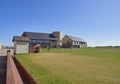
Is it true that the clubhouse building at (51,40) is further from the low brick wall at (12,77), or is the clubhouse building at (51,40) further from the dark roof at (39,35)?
the low brick wall at (12,77)

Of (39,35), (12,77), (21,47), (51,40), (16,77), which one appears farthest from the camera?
(51,40)

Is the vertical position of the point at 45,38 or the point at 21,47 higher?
the point at 45,38

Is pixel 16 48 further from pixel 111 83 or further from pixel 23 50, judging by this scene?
pixel 111 83

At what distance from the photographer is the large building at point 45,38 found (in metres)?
71.3

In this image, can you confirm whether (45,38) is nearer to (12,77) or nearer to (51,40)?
(51,40)

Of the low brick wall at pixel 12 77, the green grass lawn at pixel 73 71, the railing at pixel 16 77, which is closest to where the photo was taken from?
the low brick wall at pixel 12 77

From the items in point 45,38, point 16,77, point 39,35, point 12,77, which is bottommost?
point 16,77

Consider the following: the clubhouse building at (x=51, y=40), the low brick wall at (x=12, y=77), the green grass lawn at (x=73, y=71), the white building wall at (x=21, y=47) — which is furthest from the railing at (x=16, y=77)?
the clubhouse building at (x=51, y=40)

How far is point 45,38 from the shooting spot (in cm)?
7656

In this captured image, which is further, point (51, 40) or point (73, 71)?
point (51, 40)

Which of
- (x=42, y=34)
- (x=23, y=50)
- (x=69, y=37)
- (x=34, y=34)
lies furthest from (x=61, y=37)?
(x=23, y=50)

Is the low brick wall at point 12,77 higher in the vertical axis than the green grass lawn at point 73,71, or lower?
higher

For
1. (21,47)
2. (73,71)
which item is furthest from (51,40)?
Answer: (73,71)

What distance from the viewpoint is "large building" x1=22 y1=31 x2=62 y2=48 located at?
234ft
